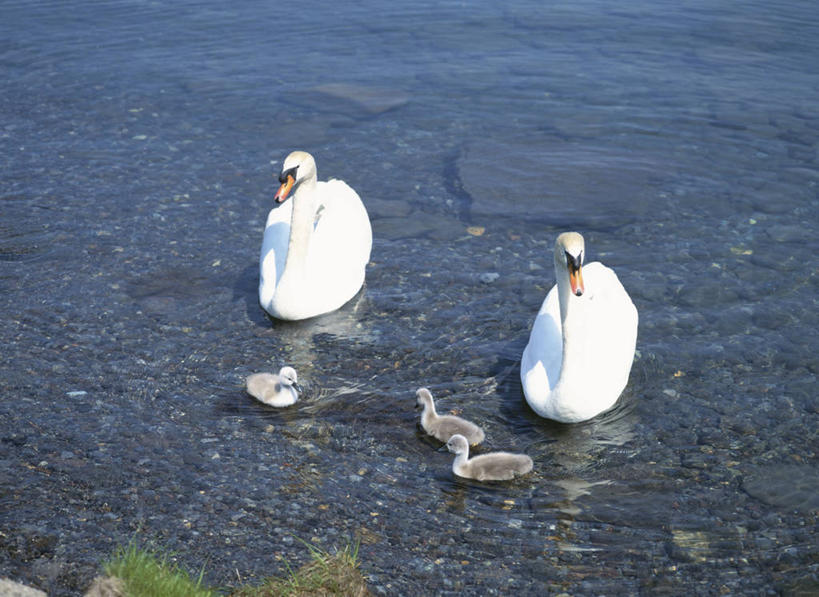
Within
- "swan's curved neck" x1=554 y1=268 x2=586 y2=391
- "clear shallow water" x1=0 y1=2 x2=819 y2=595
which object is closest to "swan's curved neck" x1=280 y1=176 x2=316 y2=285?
"clear shallow water" x1=0 y1=2 x2=819 y2=595

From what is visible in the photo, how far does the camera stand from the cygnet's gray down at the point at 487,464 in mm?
6668

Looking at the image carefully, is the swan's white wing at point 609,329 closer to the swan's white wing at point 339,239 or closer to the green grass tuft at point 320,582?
the swan's white wing at point 339,239

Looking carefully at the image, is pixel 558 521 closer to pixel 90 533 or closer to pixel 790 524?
pixel 790 524

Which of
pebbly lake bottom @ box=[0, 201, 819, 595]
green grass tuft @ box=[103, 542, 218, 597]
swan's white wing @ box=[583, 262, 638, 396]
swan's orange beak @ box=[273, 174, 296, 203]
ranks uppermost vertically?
swan's orange beak @ box=[273, 174, 296, 203]

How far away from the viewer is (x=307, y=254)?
8969 mm

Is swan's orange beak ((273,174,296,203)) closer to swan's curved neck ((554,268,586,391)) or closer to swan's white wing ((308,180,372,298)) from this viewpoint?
swan's white wing ((308,180,372,298))

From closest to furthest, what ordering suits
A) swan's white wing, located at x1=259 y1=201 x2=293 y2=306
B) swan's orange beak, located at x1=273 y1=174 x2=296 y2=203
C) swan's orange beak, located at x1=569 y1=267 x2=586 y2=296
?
swan's orange beak, located at x1=569 y1=267 x2=586 y2=296
swan's orange beak, located at x1=273 y1=174 x2=296 y2=203
swan's white wing, located at x1=259 y1=201 x2=293 y2=306

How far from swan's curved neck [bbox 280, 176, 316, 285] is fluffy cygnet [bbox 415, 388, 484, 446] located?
2287 mm

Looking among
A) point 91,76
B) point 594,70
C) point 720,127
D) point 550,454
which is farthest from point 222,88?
point 550,454

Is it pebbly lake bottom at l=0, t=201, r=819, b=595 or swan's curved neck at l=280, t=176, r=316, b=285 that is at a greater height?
swan's curved neck at l=280, t=176, r=316, b=285

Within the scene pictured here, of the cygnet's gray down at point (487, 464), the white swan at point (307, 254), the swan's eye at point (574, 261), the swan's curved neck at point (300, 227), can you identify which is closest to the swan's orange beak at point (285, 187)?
the white swan at point (307, 254)

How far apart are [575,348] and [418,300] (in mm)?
2376

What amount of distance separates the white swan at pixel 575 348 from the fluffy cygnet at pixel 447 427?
0.59 m

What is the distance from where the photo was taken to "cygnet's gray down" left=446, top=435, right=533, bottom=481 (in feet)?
21.9
